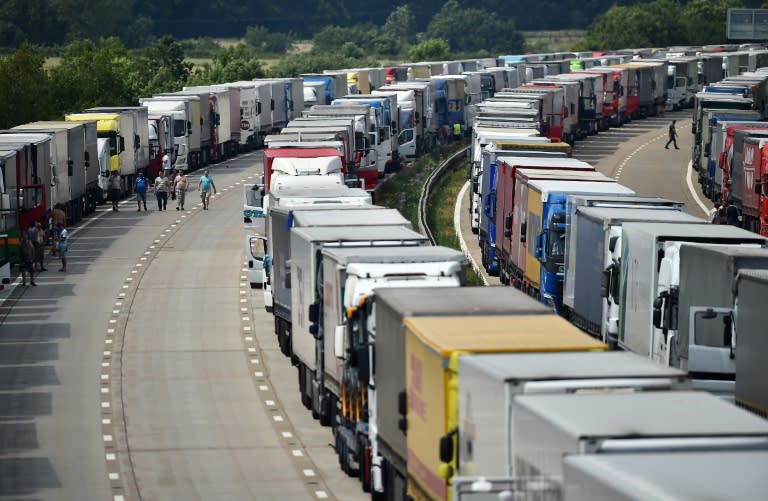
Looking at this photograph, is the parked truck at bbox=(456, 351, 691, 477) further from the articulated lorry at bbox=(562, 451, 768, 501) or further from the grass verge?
the grass verge

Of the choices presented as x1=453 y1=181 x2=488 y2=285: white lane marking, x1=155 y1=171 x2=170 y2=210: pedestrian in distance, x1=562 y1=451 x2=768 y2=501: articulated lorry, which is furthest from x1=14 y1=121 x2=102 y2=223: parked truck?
x1=562 y1=451 x2=768 y2=501: articulated lorry

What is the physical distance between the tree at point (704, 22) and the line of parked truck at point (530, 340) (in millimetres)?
140305

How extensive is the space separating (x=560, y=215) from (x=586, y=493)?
22194mm

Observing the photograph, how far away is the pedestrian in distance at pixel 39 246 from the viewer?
145 ft

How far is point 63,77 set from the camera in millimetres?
81188

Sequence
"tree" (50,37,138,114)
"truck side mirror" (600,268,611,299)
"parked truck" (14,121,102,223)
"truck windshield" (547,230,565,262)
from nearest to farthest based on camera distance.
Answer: "truck side mirror" (600,268,611,299), "truck windshield" (547,230,565,262), "parked truck" (14,121,102,223), "tree" (50,37,138,114)

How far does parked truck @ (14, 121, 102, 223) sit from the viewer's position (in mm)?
51844

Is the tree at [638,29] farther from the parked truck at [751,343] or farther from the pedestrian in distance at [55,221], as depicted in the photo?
the parked truck at [751,343]

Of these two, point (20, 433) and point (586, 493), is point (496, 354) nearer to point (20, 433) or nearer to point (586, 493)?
point (586, 493)

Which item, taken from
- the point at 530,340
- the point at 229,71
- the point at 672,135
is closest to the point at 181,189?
the point at 672,135

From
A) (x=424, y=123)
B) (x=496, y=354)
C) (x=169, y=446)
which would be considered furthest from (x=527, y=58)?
(x=496, y=354)

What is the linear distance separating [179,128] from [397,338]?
50.5 metres

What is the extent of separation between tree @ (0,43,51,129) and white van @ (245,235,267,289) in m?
30.1

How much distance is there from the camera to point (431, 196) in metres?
63.5
